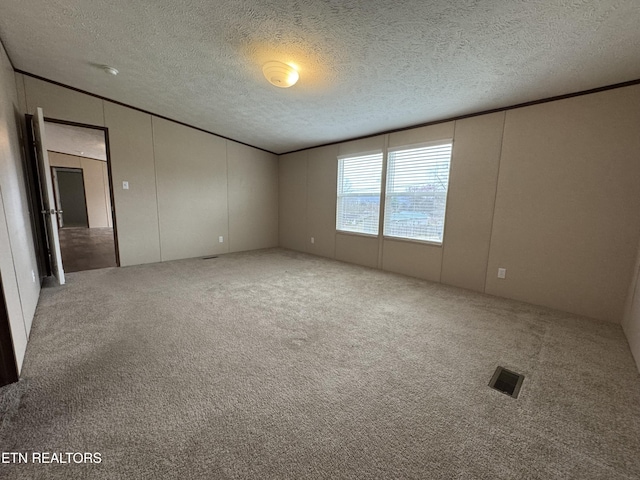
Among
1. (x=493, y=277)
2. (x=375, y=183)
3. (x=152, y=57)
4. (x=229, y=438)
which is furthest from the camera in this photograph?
(x=375, y=183)

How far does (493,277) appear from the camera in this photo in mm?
3219

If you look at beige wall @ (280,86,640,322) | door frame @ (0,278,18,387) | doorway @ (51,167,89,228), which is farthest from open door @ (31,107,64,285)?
doorway @ (51,167,89,228)

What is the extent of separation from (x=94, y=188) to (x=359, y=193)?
9887 millimetres

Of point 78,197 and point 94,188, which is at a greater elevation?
point 94,188

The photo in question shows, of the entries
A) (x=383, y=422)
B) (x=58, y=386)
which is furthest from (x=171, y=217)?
(x=383, y=422)

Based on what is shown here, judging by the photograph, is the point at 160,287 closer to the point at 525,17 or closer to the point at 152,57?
the point at 152,57

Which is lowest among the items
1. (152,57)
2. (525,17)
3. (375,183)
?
(375,183)

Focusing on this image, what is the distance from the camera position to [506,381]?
5.44ft

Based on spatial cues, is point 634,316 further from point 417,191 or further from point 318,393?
point 318,393

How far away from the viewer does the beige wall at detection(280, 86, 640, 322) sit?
2432mm

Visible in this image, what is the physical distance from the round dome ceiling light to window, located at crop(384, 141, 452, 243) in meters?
2.19

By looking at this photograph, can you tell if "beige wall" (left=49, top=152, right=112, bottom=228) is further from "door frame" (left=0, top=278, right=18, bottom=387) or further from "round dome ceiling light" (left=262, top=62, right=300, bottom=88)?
"round dome ceiling light" (left=262, top=62, right=300, bottom=88)

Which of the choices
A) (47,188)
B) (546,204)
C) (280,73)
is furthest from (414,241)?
(47,188)

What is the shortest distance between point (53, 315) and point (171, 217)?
2570 mm
